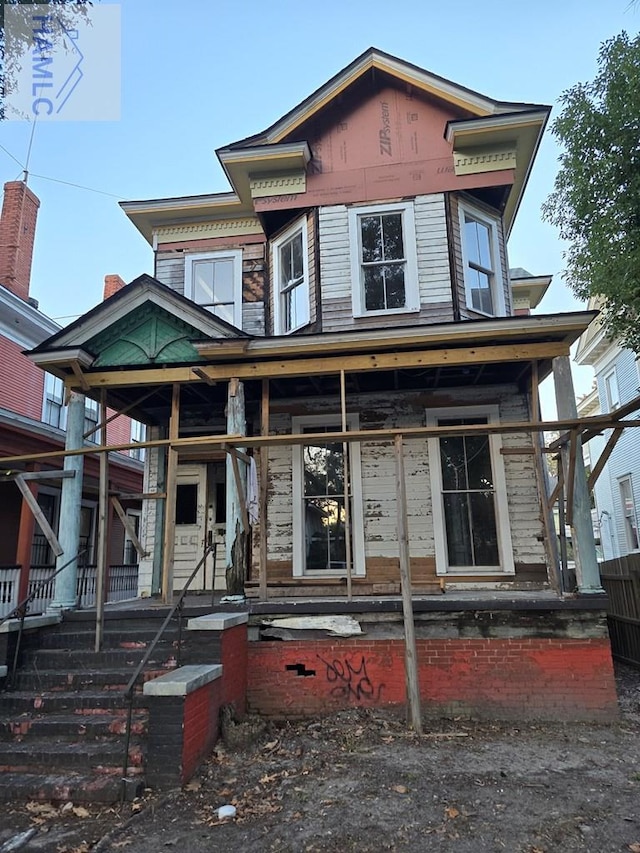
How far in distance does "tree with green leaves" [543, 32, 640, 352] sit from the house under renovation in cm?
152

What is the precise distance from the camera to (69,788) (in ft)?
15.1

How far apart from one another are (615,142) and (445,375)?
18.5 ft

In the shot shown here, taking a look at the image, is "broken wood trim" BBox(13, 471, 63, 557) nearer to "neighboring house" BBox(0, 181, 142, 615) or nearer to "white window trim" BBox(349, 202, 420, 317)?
"neighboring house" BBox(0, 181, 142, 615)

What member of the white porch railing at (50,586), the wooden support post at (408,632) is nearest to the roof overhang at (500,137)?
the wooden support post at (408,632)

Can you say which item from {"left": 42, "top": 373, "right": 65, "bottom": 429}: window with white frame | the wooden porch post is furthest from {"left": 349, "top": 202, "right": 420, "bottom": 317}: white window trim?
{"left": 42, "top": 373, "right": 65, "bottom": 429}: window with white frame

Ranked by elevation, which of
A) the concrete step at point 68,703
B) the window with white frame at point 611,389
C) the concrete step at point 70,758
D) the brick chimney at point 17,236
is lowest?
the concrete step at point 70,758

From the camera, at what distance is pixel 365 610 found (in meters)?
6.64

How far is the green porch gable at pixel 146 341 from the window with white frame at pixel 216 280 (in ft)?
9.06

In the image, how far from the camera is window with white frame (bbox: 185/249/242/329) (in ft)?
36.0

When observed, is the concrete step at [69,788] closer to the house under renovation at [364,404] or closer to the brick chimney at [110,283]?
the house under renovation at [364,404]

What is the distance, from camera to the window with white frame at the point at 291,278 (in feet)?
32.9

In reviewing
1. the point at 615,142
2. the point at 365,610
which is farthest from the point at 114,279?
the point at 365,610

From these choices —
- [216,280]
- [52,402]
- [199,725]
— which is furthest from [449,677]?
[52,402]

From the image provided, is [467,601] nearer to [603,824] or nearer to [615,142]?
[603,824]
